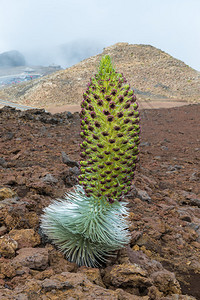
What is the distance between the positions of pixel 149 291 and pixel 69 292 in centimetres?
73

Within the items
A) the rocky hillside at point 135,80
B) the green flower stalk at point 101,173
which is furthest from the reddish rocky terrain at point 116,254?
the rocky hillside at point 135,80

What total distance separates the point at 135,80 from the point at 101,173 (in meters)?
56.5

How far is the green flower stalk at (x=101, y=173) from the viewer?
217 cm

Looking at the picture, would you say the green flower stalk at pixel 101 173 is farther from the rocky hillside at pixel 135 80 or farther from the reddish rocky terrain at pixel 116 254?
the rocky hillside at pixel 135 80

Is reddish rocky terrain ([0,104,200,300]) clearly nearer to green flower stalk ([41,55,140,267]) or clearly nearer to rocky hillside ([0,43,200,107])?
green flower stalk ([41,55,140,267])

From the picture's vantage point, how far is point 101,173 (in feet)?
7.23

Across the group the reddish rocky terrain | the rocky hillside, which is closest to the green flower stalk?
the reddish rocky terrain

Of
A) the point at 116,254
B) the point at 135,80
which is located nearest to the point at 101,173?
the point at 116,254

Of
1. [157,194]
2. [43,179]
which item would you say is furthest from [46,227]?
[157,194]

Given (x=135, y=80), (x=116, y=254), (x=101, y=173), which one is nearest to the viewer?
(x=101, y=173)

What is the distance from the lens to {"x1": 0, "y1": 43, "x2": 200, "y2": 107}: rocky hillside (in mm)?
48938

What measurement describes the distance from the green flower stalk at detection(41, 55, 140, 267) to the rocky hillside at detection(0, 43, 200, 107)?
42.0m

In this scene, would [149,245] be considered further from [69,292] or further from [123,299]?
[69,292]

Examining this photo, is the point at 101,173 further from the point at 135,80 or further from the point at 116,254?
the point at 135,80
